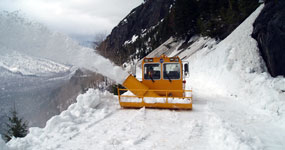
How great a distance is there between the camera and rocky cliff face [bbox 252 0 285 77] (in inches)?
348

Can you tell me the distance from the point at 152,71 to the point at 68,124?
4.47 meters

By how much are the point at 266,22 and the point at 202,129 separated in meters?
8.60

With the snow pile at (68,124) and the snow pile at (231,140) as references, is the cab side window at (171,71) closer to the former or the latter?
the snow pile at (68,124)

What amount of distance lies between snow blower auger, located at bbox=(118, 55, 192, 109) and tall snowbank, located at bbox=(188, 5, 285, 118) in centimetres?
350

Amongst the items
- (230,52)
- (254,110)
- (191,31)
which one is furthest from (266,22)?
(191,31)

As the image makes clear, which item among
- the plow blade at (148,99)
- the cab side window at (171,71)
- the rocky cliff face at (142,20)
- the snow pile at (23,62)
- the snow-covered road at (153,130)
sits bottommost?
the snow-covered road at (153,130)

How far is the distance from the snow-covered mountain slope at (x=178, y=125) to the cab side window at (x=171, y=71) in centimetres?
181

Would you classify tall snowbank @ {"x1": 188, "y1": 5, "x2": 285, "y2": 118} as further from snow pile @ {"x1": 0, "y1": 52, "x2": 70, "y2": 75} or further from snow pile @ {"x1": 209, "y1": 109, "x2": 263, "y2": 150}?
snow pile @ {"x1": 0, "y1": 52, "x2": 70, "y2": 75}

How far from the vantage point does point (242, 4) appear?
55.6 ft

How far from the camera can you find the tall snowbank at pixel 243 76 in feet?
25.1

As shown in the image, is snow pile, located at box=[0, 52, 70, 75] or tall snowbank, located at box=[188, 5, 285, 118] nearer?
snow pile, located at box=[0, 52, 70, 75]

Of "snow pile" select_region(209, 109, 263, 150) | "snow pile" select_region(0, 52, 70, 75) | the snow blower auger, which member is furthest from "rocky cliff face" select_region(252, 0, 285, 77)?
"snow pile" select_region(0, 52, 70, 75)

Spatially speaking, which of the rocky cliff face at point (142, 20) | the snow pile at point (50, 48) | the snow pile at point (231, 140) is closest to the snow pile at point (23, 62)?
the snow pile at point (50, 48)

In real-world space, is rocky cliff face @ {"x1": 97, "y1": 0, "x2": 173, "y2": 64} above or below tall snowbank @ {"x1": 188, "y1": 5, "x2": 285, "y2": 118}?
above
